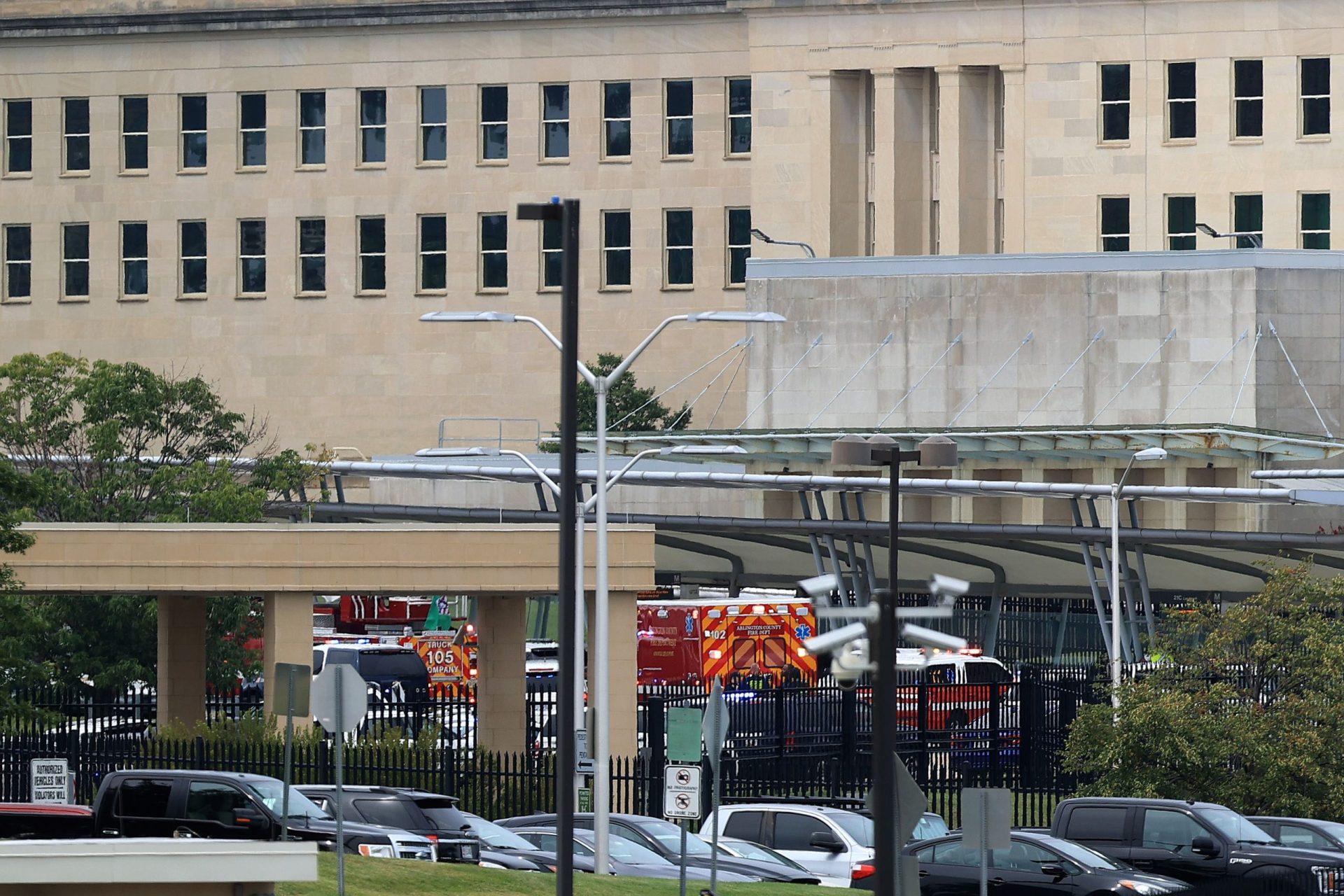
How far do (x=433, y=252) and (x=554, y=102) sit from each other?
7243 mm

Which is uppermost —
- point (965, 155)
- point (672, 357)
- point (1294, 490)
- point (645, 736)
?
point (965, 155)

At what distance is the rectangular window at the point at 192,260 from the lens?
95062 millimetres

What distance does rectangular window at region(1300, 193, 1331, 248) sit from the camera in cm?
8031

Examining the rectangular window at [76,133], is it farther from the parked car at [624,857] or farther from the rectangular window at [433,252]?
the parked car at [624,857]

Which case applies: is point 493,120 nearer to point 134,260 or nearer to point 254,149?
point 254,149

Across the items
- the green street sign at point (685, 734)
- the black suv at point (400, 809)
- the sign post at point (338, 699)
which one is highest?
the sign post at point (338, 699)

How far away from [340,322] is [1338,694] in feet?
203

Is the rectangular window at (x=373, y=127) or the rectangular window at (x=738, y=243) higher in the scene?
the rectangular window at (x=373, y=127)

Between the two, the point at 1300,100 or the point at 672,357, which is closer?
the point at 1300,100

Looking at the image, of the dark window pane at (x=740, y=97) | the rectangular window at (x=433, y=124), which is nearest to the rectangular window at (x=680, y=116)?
the dark window pane at (x=740, y=97)

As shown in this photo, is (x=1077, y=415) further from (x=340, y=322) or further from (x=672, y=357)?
(x=340, y=322)

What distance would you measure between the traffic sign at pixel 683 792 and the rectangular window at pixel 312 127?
68688mm

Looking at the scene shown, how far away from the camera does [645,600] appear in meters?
66.2

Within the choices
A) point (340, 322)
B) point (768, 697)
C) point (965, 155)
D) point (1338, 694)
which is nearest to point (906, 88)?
point (965, 155)
